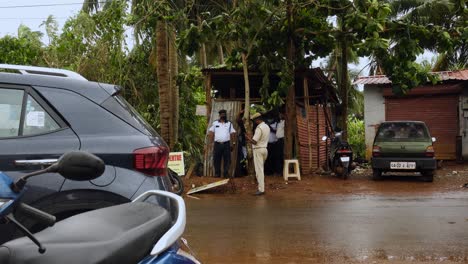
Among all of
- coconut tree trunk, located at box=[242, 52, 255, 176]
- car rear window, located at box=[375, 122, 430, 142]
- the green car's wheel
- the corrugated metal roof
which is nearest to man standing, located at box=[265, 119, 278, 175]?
coconut tree trunk, located at box=[242, 52, 255, 176]

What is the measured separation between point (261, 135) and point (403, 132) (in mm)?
4474

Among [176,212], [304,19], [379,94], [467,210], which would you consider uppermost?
[304,19]

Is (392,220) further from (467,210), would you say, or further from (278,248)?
(278,248)

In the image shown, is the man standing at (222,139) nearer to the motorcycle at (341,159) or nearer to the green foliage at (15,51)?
the motorcycle at (341,159)

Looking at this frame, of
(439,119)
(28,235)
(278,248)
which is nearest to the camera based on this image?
(28,235)

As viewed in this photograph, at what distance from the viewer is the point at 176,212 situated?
2.70 m

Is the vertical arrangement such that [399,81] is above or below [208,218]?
above

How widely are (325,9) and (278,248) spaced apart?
312 inches

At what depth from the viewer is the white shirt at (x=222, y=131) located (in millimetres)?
13477

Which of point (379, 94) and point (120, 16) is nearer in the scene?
point (120, 16)

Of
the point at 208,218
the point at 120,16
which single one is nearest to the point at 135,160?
the point at 208,218

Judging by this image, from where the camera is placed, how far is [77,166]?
224cm

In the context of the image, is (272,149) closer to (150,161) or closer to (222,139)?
(222,139)

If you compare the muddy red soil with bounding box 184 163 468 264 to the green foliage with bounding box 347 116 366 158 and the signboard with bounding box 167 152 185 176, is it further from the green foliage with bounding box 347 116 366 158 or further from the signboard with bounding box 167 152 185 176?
the green foliage with bounding box 347 116 366 158
